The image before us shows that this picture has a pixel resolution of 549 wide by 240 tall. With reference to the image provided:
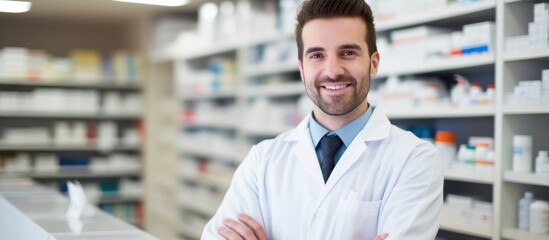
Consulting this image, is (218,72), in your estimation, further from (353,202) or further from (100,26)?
(353,202)

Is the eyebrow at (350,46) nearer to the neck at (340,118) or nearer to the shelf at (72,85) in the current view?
the neck at (340,118)

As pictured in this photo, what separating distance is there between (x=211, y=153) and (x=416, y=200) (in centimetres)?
488

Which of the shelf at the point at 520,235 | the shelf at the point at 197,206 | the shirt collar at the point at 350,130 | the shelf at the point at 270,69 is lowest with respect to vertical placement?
the shelf at the point at 197,206

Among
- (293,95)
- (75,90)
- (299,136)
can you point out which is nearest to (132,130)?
(75,90)

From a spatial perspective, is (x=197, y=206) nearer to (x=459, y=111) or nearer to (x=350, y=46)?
(x=459, y=111)

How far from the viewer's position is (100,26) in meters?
8.99

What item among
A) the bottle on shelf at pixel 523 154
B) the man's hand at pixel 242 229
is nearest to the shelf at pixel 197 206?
the bottle on shelf at pixel 523 154

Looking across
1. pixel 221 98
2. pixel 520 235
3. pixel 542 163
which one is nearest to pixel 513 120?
pixel 542 163

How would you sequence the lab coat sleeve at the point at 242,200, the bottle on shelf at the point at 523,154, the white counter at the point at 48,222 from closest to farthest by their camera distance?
the lab coat sleeve at the point at 242,200
the white counter at the point at 48,222
the bottle on shelf at the point at 523,154

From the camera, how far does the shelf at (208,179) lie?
6.10 m

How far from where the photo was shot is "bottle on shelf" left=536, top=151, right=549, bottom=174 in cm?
293

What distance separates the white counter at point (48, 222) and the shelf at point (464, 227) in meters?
1.78

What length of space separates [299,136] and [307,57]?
1.08 feet

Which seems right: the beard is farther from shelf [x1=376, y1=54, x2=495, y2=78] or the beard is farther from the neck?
shelf [x1=376, y1=54, x2=495, y2=78]
